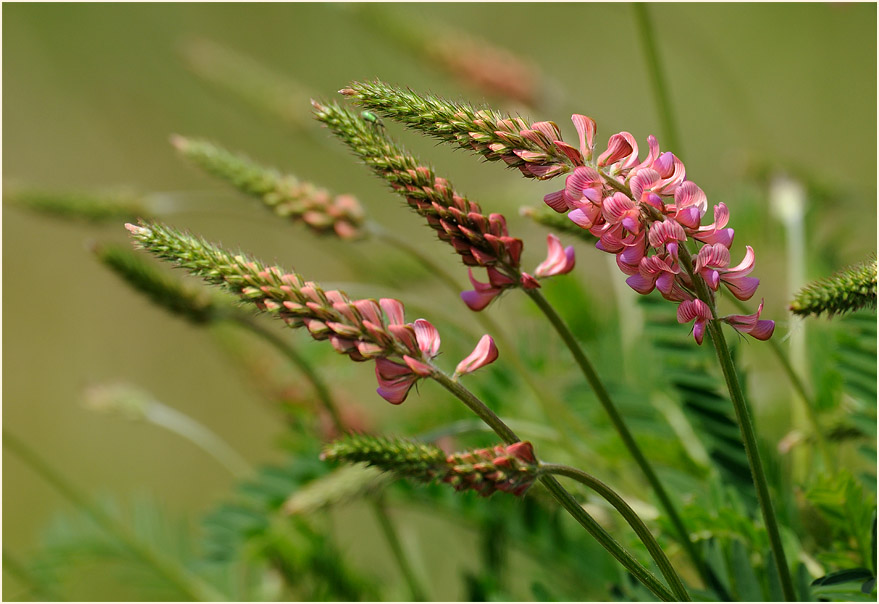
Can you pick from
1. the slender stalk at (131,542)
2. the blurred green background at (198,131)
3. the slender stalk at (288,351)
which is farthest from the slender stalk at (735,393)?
the blurred green background at (198,131)

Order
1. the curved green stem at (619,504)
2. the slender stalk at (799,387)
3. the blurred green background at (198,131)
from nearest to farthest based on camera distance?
the curved green stem at (619,504), the slender stalk at (799,387), the blurred green background at (198,131)

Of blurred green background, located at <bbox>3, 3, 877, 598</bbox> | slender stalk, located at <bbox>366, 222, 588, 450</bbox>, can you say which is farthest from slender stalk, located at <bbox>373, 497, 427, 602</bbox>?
blurred green background, located at <bbox>3, 3, 877, 598</bbox>

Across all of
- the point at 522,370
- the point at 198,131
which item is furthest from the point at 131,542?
the point at 198,131

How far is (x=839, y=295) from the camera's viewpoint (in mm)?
290

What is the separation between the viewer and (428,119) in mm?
294

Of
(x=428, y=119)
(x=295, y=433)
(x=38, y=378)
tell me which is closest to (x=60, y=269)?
(x=38, y=378)

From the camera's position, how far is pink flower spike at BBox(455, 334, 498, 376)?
12.5 inches

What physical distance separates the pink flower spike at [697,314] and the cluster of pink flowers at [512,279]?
66mm

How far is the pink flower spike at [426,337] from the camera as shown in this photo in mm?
317

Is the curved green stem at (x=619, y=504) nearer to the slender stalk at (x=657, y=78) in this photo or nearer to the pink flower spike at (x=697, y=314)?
the pink flower spike at (x=697, y=314)

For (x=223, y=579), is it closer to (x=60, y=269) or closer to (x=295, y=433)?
(x=295, y=433)

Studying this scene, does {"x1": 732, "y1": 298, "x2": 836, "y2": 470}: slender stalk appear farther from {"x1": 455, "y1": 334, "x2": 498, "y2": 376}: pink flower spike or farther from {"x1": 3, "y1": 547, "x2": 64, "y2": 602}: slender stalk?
{"x1": 3, "y1": 547, "x2": 64, "y2": 602}: slender stalk

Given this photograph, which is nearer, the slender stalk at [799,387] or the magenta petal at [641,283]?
the magenta petal at [641,283]

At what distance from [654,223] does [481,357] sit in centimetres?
9
